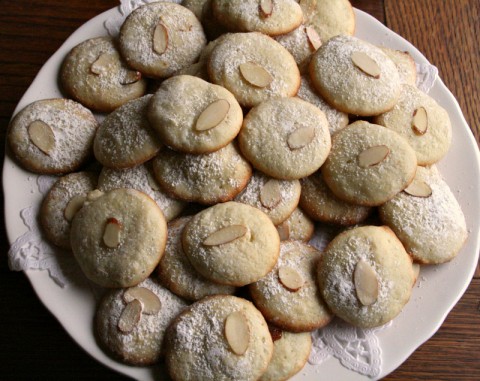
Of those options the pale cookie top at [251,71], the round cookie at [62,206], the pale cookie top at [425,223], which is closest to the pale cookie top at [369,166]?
the pale cookie top at [425,223]

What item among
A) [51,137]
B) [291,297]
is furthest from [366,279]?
[51,137]

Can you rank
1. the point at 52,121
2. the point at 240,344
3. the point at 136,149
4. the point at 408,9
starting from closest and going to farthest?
the point at 240,344, the point at 136,149, the point at 52,121, the point at 408,9

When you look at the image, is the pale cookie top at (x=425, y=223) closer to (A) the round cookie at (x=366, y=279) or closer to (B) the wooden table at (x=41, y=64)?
(A) the round cookie at (x=366, y=279)

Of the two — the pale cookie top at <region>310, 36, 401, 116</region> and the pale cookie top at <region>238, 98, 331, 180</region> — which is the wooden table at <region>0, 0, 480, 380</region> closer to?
the pale cookie top at <region>310, 36, 401, 116</region>

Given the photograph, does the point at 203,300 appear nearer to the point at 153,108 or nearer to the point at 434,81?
the point at 153,108

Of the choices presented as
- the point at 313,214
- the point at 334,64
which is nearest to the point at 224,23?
the point at 334,64

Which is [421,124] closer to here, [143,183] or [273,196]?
[273,196]

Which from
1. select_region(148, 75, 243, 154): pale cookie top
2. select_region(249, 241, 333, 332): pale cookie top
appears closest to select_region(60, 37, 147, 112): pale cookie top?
select_region(148, 75, 243, 154): pale cookie top
